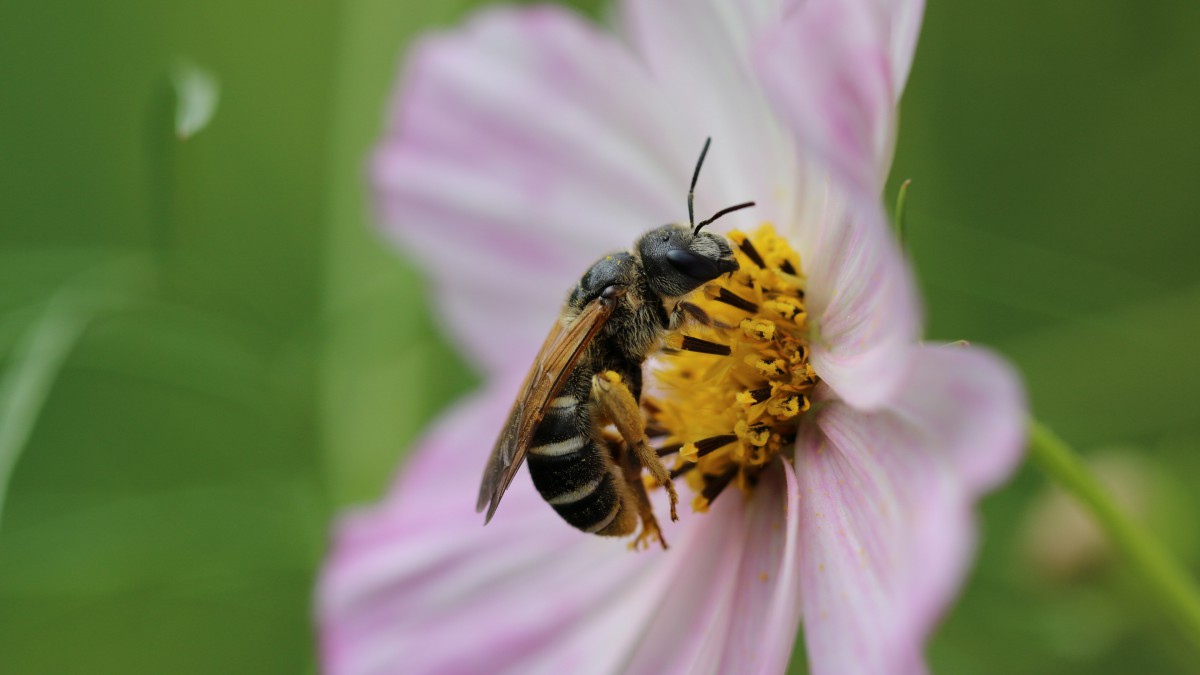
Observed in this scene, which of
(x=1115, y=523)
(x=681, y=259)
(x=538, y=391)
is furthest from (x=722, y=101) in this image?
(x=1115, y=523)

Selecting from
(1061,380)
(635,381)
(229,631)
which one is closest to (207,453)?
(229,631)

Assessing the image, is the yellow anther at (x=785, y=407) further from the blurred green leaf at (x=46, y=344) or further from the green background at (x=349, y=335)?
the blurred green leaf at (x=46, y=344)

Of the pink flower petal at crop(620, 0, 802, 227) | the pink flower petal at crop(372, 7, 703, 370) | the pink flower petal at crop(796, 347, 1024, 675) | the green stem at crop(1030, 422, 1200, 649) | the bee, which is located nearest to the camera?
the pink flower petal at crop(796, 347, 1024, 675)

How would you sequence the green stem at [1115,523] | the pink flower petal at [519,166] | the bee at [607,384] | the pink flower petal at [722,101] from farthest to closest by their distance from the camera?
the pink flower petal at [519,166] < the pink flower petal at [722,101] < the bee at [607,384] < the green stem at [1115,523]

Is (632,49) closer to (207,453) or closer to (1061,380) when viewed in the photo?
(1061,380)

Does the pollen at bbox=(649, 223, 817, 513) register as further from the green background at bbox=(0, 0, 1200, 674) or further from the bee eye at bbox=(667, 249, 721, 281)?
the green background at bbox=(0, 0, 1200, 674)

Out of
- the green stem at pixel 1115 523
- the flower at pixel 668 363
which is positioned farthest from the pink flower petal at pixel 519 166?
the green stem at pixel 1115 523

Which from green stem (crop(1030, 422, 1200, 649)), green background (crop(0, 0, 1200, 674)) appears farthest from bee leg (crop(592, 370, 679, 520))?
green background (crop(0, 0, 1200, 674))
